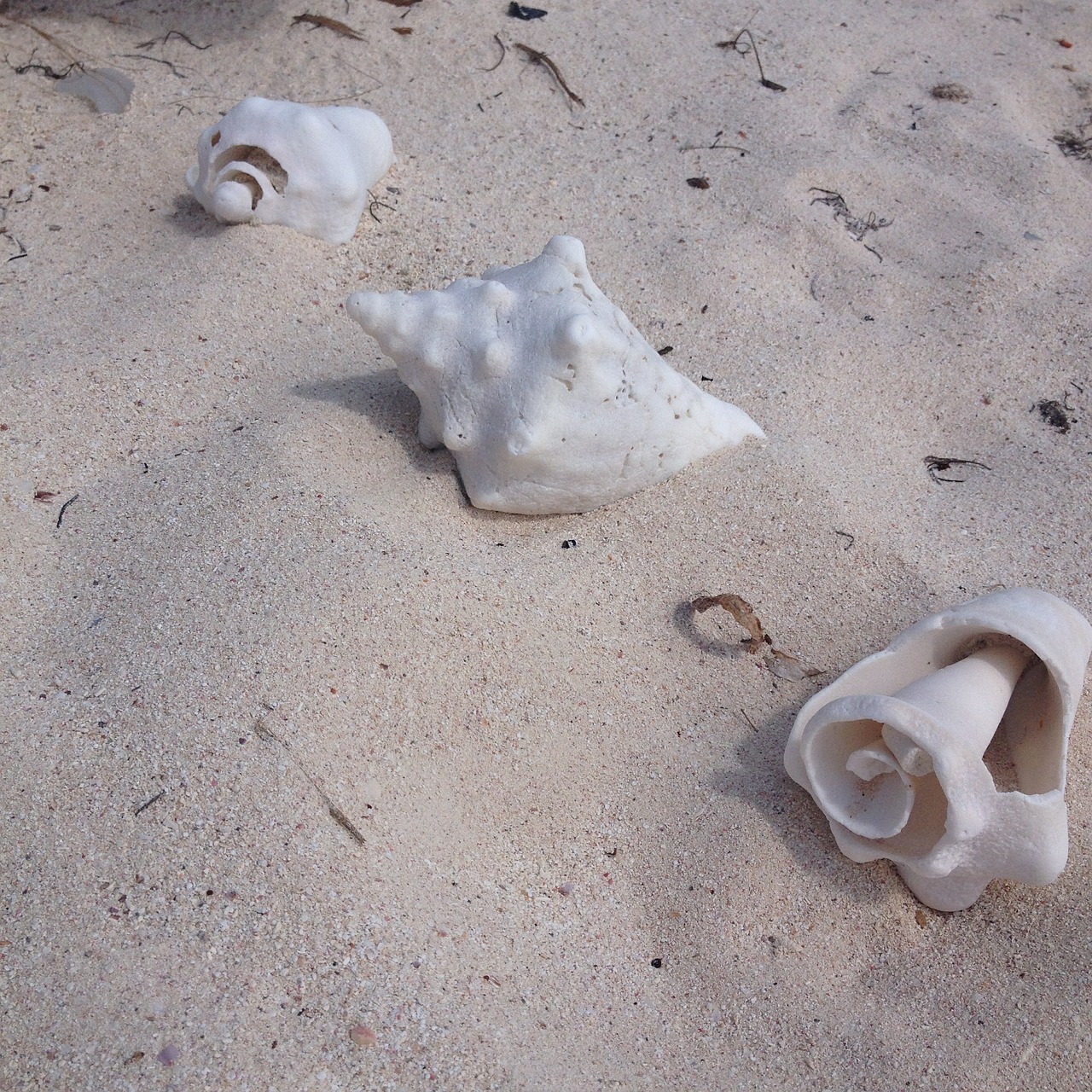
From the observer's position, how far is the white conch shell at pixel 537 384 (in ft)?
7.73

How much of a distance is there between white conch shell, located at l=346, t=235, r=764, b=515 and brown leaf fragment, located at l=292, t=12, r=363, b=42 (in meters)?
2.26

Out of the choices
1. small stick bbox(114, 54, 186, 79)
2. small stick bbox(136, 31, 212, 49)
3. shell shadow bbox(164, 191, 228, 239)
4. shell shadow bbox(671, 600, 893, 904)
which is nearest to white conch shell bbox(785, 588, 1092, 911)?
shell shadow bbox(671, 600, 893, 904)

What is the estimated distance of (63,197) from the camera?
354 cm

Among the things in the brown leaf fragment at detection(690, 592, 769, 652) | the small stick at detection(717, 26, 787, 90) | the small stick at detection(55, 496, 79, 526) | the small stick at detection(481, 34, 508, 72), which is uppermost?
the small stick at detection(717, 26, 787, 90)

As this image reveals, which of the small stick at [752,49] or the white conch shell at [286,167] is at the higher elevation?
the small stick at [752,49]

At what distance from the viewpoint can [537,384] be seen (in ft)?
7.73

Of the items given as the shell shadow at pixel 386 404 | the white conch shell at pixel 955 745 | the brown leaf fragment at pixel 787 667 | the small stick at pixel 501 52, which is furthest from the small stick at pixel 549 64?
the white conch shell at pixel 955 745

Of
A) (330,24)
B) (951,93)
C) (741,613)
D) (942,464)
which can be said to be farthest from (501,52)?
(741,613)

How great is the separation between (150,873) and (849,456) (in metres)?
2.08

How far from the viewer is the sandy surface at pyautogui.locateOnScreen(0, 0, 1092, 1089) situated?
1.76 meters

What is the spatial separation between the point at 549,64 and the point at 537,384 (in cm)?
237

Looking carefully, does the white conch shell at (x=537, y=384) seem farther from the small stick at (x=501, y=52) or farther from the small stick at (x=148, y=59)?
the small stick at (x=148, y=59)

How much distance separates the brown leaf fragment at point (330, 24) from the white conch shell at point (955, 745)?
354 cm

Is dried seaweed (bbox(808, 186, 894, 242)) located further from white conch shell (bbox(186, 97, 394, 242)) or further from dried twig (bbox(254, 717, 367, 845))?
dried twig (bbox(254, 717, 367, 845))
